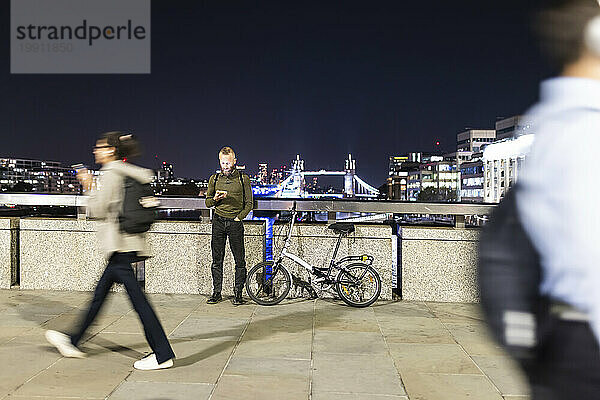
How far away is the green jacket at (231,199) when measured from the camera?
26.1 ft

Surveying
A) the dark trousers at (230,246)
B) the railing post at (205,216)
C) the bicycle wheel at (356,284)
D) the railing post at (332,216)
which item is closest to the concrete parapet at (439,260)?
the bicycle wheel at (356,284)

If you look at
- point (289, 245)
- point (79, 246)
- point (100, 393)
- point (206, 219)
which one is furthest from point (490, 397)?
point (79, 246)

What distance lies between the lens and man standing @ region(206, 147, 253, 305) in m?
7.97

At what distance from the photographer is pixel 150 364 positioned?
5.25 meters

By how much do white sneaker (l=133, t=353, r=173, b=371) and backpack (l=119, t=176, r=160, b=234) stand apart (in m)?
1.07

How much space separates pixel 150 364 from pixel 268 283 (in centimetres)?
311

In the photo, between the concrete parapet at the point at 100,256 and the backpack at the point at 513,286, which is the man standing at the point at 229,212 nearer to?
the concrete parapet at the point at 100,256

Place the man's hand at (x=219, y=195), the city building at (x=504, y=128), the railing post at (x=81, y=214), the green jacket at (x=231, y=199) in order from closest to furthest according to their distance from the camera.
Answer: the man's hand at (x=219, y=195) → the green jacket at (x=231, y=199) → the railing post at (x=81, y=214) → the city building at (x=504, y=128)

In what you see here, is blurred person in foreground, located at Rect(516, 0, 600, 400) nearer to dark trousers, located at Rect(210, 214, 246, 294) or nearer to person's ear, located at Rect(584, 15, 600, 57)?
person's ear, located at Rect(584, 15, 600, 57)

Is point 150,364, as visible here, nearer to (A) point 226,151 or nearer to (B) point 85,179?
(B) point 85,179

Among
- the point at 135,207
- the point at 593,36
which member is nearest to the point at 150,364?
the point at 135,207

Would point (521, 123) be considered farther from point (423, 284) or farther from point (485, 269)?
point (423, 284)

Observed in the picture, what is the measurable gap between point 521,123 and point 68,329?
5857 mm

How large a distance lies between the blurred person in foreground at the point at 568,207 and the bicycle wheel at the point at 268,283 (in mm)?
6577
